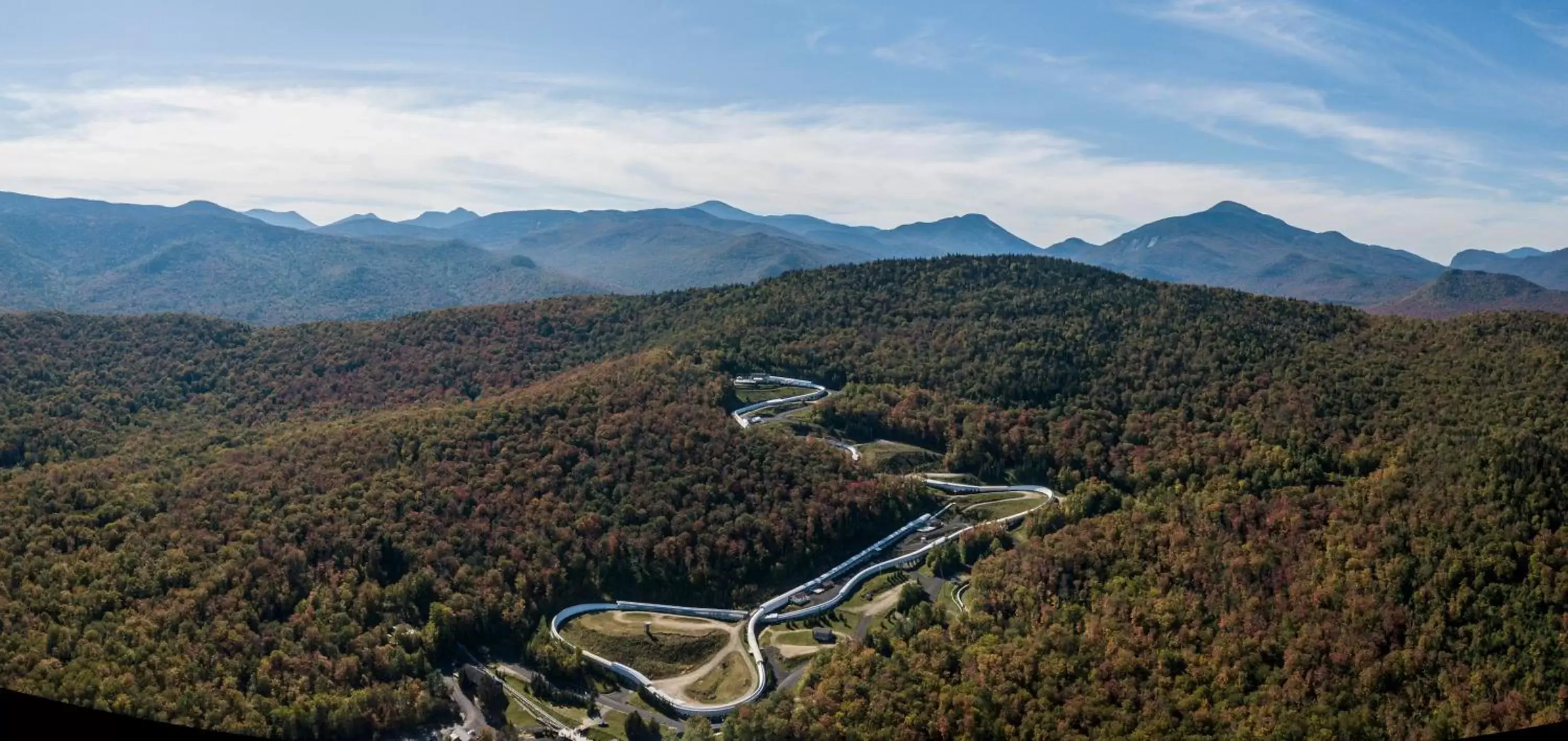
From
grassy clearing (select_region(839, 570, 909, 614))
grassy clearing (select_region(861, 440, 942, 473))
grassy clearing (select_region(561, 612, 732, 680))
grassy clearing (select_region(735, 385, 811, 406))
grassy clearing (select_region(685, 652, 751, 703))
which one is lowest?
grassy clearing (select_region(685, 652, 751, 703))

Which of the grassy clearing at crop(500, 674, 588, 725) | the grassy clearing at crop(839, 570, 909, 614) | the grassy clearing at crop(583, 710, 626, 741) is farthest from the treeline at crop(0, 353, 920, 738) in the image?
the grassy clearing at crop(583, 710, 626, 741)

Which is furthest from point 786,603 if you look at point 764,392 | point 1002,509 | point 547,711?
Result: point 764,392

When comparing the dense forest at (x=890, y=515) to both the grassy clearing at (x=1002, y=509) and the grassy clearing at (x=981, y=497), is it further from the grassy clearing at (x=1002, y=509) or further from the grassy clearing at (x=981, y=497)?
the grassy clearing at (x=1002, y=509)

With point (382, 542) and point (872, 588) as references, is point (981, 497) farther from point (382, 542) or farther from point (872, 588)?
point (382, 542)

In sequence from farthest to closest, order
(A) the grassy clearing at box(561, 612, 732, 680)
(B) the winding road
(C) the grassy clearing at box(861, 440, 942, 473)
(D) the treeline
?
(C) the grassy clearing at box(861, 440, 942, 473) → (A) the grassy clearing at box(561, 612, 732, 680) → (B) the winding road → (D) the treeline

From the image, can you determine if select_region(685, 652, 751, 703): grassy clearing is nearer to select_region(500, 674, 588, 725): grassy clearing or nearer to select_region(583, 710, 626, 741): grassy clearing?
select_region(583, 710, 626, 741): grassy clearing

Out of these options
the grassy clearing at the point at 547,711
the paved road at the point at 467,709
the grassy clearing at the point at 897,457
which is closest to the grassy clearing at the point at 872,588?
the grassy clearing at the point at 897,457

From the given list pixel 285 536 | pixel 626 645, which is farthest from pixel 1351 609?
pixel 285 536
